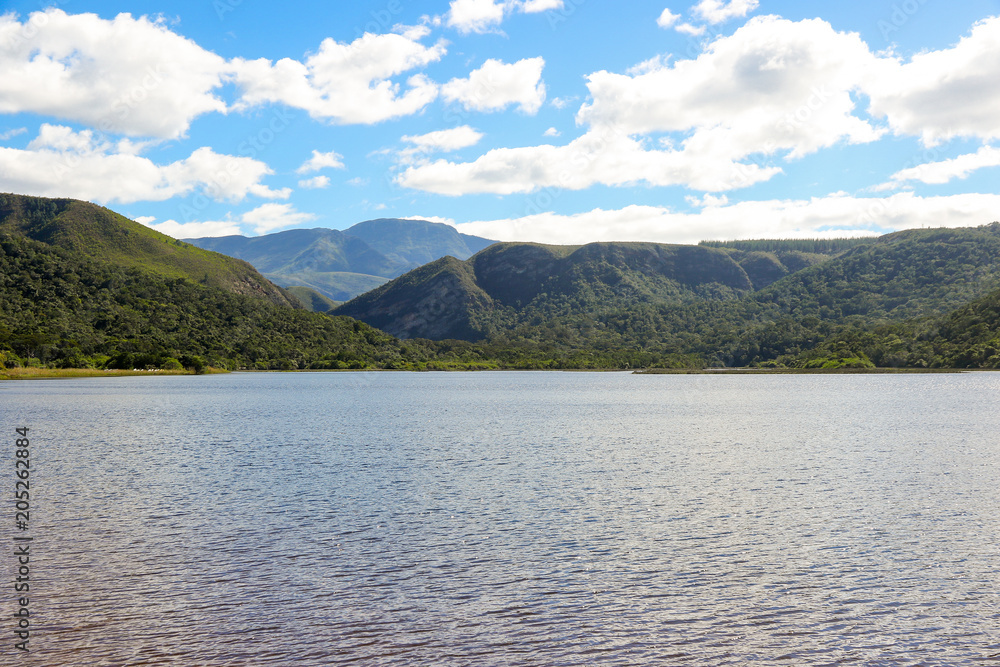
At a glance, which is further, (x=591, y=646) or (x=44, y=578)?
(x=44, y=578)

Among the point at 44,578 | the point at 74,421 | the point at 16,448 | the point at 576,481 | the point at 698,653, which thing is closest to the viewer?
the point at 698,653

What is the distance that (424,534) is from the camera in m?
27.0

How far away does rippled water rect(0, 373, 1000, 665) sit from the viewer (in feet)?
54.2

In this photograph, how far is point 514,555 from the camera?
942 inches

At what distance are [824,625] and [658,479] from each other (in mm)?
22777

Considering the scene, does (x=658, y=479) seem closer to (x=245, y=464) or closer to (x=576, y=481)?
(x=576, y=481)

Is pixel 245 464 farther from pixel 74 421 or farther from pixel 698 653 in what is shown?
pixel 74 421

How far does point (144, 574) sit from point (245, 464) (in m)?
25.3

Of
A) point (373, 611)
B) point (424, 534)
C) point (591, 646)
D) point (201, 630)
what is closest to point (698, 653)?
point (591, 646)

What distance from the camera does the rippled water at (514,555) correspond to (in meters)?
16.5

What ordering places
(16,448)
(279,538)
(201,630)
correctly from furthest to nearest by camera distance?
(16,448) → (279,538) → (201,630)

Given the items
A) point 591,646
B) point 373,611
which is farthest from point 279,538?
point 591,646

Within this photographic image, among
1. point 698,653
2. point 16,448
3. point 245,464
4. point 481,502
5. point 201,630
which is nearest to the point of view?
point 698,653

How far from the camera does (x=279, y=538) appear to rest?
2633 cm
